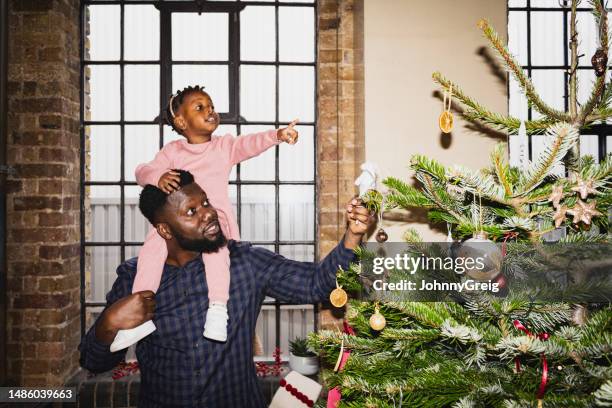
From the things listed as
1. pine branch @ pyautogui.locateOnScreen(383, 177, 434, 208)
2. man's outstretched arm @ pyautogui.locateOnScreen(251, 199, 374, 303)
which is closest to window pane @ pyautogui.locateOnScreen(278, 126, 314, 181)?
man's outstretched arm @ pyautogui.locateOnScreen(251, 199, 374, 303)

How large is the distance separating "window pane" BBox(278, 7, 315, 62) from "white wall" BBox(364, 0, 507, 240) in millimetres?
532

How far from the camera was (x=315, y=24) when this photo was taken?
2.10 meters

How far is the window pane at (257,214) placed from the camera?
6.88 ft

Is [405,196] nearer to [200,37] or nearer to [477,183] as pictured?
[477,183]

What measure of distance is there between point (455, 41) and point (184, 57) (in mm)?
1340

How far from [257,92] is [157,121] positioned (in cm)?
55

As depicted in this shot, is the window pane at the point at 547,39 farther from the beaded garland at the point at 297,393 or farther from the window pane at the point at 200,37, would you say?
the beaded garland at the point at 297,393

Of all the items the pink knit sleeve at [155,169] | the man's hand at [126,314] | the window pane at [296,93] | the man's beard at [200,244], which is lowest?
the man's hand at [126,314]

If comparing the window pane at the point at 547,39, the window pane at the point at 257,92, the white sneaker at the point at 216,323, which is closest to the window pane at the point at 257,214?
the window pane at the point at 257,92

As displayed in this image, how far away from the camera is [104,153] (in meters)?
2.11

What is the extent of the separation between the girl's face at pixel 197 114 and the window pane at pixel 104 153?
0.68m

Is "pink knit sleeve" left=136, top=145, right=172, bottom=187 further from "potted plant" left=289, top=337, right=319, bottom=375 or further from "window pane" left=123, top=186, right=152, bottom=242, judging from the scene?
"potted plant" left=289, top=337, right=319, bottom=375

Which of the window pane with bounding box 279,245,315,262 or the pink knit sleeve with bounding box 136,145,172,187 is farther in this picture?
the window pane with bounding box 279,245,315,262

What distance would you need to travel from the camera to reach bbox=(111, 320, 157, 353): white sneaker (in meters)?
1.52
